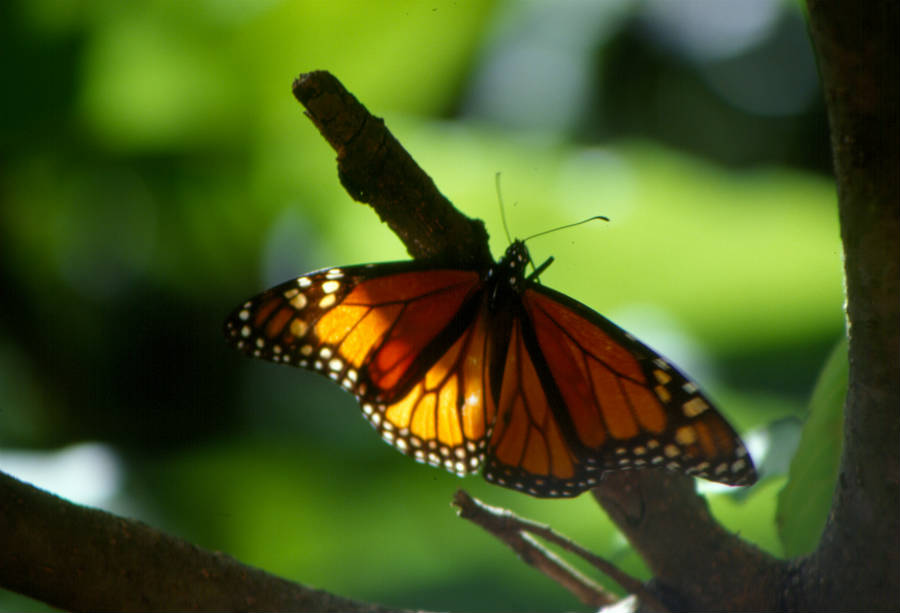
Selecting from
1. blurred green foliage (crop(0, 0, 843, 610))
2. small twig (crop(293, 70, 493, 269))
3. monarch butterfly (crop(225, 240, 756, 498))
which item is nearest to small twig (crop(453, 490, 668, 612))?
monarch butterfly (crop(225, 240, 756, 498))

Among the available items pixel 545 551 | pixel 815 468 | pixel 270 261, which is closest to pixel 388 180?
pixel 545 551

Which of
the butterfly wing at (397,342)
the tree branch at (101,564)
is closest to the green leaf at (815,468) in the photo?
the butterfly wing at (397,342)

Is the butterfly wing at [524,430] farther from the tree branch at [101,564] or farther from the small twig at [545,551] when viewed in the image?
the tree branch at [101,564]

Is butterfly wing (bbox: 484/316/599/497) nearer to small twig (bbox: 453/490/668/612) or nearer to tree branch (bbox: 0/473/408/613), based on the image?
small twig (bbox: 453/490/668/612)

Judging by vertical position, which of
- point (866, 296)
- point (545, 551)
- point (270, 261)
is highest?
point (270, 261)

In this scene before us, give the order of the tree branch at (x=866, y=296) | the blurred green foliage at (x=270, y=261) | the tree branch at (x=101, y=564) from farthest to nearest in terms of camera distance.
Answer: the blurred green foliage at (x=270, y=261), the tree branch at (x=101, y=564), the tree branch at (x=866, y=296)

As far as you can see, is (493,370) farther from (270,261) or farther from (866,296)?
(270,261)

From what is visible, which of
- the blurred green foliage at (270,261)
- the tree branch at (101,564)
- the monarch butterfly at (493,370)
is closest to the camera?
the tree branch at (101,564)
